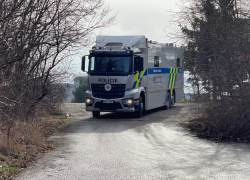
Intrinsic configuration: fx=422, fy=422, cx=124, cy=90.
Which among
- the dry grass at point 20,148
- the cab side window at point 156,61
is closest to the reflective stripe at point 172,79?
the cab side window at point 156,61

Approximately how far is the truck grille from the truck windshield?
525 millimetres

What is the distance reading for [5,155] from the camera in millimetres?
8664

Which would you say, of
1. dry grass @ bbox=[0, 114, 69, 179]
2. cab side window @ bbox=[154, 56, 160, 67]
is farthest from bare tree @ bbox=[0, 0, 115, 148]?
cab side window @ bbox=[154, 56, 160, 67]

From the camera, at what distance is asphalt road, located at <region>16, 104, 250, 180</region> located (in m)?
7.38

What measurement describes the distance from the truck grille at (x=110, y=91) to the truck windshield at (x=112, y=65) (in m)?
0.52

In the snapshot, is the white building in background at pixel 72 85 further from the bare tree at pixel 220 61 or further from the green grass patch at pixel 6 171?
the green grass patch at pixel 6 171

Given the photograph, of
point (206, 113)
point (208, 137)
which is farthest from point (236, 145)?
point (206, 113)

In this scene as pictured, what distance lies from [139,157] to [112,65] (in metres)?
8.50

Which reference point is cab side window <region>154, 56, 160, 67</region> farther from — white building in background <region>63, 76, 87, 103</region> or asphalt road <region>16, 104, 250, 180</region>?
asphalt road <region>16, 104, 250, 180</region>

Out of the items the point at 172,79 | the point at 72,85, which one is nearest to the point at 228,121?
the point at 72,85

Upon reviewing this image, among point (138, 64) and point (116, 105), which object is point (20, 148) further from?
point (138, 64)

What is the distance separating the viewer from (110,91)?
17.1 metres

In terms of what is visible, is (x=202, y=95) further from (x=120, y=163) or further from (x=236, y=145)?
(x=120, y=163)

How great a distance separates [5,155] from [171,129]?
705 centimetres
